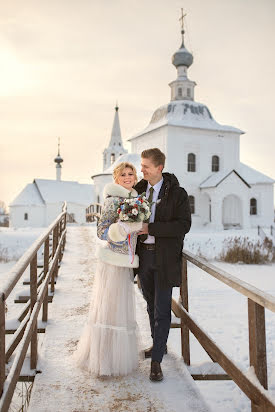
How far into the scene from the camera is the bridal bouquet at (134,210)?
3.08 m

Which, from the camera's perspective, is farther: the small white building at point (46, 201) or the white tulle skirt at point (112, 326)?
the small white building at point (46, 201)

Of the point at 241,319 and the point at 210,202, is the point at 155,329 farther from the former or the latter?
the point at 210,202

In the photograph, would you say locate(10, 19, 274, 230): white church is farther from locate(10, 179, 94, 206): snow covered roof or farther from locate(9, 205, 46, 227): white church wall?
locate(10, 179, 94, 206): snow covered roof

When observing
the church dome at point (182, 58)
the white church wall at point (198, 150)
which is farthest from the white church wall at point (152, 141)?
the church dome at point (182, 58)

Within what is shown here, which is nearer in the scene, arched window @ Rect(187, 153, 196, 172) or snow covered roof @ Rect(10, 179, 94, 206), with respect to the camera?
arched window @ Rect(187, 153, 196, 172)

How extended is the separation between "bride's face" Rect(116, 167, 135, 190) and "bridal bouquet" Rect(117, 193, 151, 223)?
0.98ft

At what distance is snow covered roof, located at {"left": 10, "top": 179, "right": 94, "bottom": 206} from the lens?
148ft

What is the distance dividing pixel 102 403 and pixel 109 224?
1.38 m

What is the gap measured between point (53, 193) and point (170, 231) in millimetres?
45360

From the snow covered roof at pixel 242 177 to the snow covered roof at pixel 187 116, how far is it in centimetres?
380

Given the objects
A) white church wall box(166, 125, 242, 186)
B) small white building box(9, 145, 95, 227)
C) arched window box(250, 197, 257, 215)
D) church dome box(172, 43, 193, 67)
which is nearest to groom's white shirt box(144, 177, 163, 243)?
white church wall box(166, 125, 242, 186)

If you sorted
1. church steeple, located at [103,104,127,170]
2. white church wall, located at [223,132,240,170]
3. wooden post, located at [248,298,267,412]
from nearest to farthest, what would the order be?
1. wooden post, located at [248,298,267,412]
2. white church wall, located at [223,132,240,170]
3. church steeple, located at [103,104,127,170]

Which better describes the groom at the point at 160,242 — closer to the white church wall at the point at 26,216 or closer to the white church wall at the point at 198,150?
the white church wall at the point at 198,150

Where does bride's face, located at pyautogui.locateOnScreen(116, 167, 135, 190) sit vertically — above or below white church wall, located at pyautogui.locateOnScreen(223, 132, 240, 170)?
below
